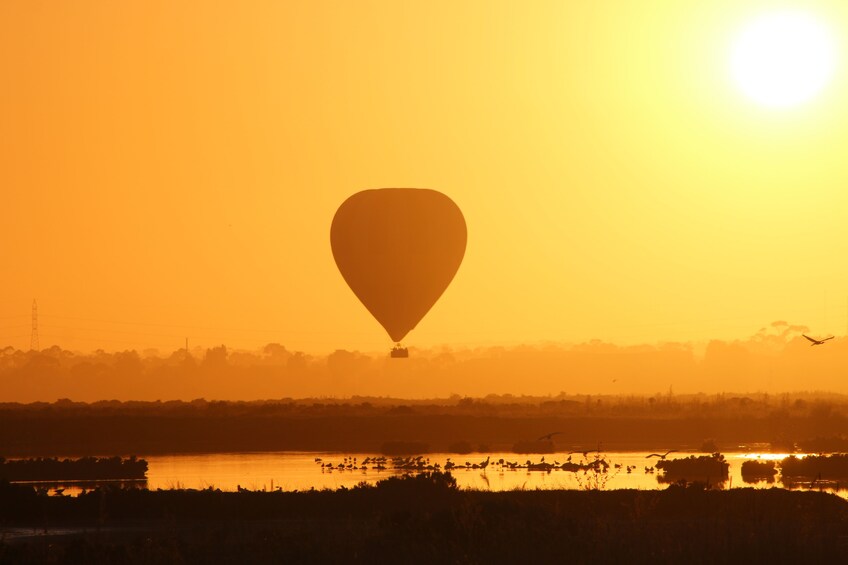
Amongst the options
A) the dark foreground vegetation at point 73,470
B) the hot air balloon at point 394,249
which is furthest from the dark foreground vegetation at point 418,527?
the hot air balloon at point 394,249

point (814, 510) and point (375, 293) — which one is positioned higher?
point (375, 293)

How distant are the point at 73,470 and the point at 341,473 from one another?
10482 millimetres

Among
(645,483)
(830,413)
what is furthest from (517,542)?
(830,413)

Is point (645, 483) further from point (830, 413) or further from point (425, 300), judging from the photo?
point (830, 413)

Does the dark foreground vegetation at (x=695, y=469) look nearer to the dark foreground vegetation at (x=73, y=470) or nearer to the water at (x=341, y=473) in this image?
the water at (x=341, y=473)

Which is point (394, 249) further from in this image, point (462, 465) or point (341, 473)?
point (341, 473)

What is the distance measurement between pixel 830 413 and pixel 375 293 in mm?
44160

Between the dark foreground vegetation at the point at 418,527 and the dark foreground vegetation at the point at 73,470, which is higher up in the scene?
the dark foreground vegetation at the point at 73,470

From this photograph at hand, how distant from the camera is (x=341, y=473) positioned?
5444cm

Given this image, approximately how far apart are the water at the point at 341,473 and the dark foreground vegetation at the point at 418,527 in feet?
15.2

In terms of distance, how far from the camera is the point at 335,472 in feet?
181

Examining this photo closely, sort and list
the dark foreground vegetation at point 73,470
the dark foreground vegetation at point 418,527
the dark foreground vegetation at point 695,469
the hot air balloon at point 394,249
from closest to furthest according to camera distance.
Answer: the dark foreground vegetation at point 418,527, the dark foreground vegetation at point 695,469, the dark foreground vegetation at point 73,470, the hot air balloon at point 394,249

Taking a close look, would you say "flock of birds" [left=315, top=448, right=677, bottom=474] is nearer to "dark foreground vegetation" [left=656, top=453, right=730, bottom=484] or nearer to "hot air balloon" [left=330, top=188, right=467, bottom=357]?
"dark foreground vegetation" [left=656, top=453, right=730, bottom=484]

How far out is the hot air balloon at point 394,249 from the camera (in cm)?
7588
